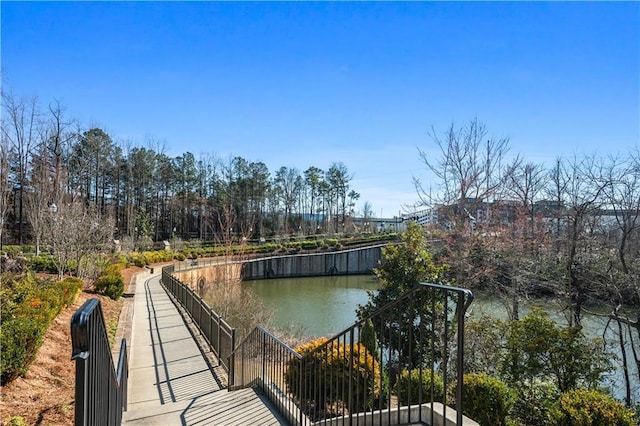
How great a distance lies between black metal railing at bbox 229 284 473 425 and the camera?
7.84 ft

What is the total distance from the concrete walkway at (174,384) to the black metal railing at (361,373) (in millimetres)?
379

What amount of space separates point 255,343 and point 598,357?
5.44 metres

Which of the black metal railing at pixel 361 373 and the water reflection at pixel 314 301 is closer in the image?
the black metal railing at pixel 361 373

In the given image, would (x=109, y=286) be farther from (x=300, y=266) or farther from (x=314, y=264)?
(x=314, y=264)

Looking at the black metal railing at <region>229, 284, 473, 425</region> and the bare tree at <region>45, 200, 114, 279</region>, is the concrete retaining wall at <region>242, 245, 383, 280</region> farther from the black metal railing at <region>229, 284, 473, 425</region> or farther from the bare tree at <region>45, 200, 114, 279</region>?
the black metal railing at <region>229, 284, 473, 425</region>

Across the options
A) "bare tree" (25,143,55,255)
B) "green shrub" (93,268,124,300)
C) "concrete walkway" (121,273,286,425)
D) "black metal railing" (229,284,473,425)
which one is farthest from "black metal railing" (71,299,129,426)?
"bare tree" (25,143,55,255)

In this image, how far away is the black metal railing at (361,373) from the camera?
2391 mm

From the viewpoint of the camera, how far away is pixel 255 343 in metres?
5.91

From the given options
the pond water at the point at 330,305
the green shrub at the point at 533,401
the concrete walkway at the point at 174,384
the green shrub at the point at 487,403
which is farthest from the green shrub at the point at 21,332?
the green shrub at the point at 533,401

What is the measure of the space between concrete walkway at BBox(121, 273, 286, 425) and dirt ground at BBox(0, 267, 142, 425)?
80 cm

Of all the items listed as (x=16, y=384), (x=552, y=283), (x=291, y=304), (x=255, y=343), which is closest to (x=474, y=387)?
(x=255, y=343)

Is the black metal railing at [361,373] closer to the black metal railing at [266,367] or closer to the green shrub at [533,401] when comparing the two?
the black metal railing at [266,367]

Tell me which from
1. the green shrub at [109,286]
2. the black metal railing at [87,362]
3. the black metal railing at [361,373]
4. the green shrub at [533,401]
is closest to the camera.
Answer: the black metal railing at [87,362]

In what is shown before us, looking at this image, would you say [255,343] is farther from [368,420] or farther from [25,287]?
[25,287]
